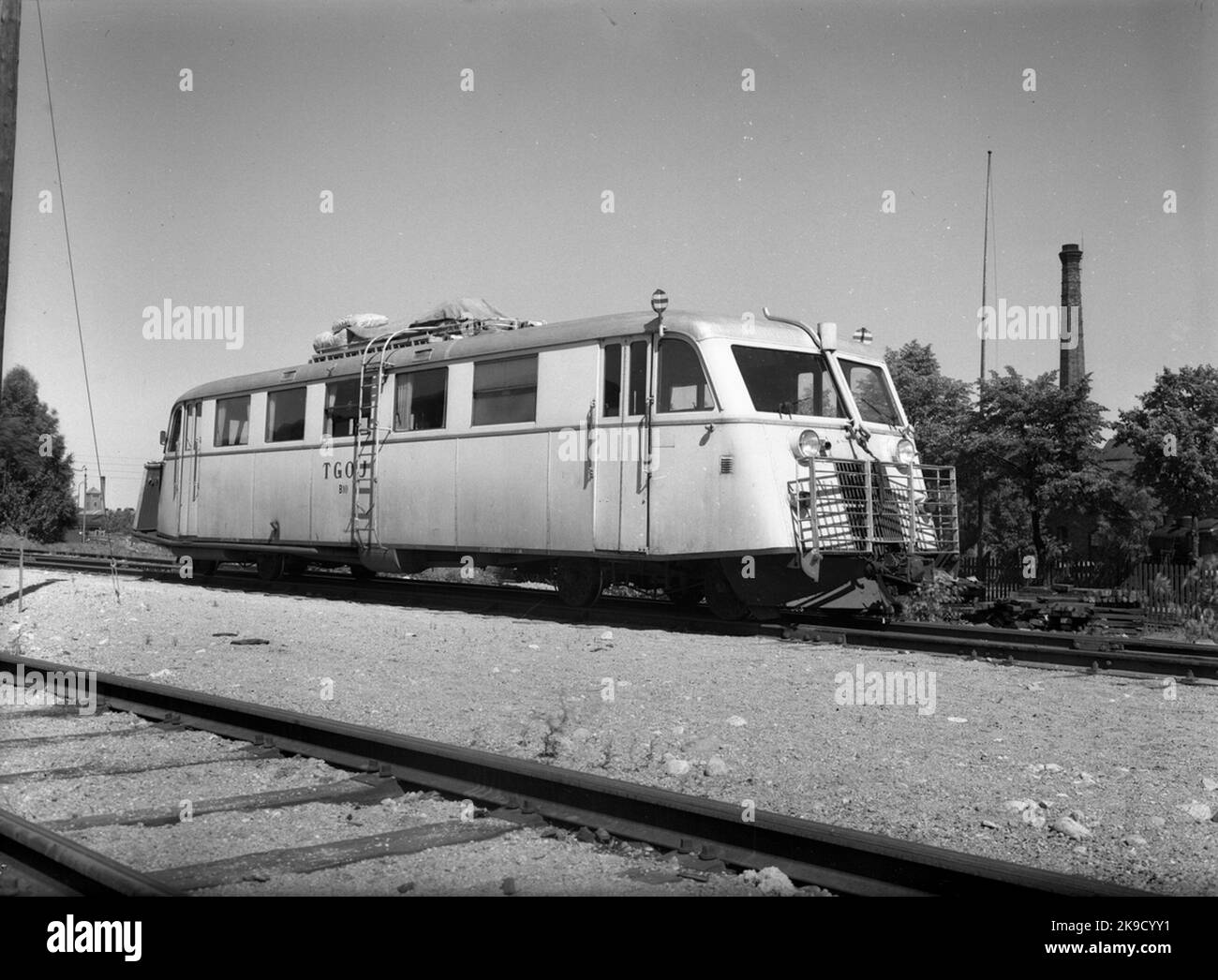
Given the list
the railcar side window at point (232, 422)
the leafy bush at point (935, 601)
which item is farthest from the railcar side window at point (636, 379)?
the railcar side window at point (232, 422)

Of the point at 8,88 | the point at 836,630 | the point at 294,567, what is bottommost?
the point at 836,630

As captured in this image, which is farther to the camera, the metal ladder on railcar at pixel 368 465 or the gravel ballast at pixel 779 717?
the metal ladder on railcar at pixel 368 465

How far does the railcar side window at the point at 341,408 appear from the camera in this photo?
51.1 feet

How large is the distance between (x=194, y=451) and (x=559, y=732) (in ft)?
46.2

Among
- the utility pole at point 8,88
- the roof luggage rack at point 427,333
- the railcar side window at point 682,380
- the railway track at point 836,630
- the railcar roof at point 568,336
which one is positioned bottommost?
the railway track at point 836,630

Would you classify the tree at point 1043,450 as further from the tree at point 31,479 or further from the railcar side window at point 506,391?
the tree at point 31,479

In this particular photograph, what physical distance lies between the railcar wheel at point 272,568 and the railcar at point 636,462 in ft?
7.58

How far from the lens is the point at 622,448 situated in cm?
1206

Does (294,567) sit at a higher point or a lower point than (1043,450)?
lower

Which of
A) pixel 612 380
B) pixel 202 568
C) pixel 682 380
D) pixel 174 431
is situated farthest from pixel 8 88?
pixel 202 568

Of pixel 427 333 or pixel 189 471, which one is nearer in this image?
pixel 427 333

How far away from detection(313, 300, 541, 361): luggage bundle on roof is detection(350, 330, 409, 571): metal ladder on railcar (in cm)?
26

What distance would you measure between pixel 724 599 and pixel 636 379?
2474 millimetres

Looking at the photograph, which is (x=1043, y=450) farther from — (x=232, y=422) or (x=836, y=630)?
(x=836, y=630)
